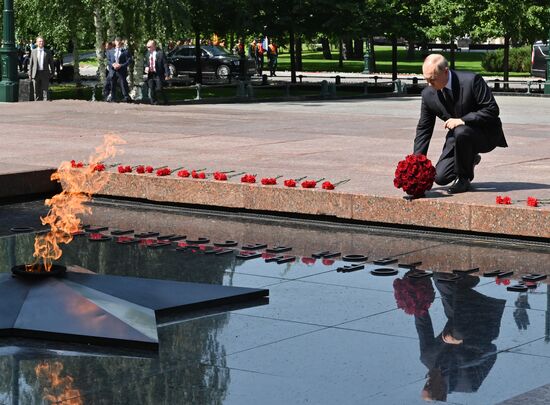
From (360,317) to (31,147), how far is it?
979 cm

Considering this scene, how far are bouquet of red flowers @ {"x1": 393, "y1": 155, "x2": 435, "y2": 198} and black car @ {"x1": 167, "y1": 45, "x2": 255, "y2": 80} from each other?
119ft

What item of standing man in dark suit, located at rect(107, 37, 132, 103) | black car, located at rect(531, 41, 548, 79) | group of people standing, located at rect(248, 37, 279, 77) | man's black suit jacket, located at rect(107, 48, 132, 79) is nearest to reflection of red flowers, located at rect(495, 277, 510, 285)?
standing man in dark suit, located at rect(107, 37, 132, 103)

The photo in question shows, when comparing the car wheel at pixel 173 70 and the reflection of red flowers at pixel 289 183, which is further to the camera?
the car wheel at pixel 173 70

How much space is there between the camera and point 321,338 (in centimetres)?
696

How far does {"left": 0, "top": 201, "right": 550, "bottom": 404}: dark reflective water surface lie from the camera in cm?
586

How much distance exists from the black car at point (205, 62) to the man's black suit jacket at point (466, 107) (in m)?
35.9

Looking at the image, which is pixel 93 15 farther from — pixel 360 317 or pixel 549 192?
pixel 360 317

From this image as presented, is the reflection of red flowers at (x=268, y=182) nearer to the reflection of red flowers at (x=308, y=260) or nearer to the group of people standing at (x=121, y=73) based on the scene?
the reflection of red flowers at (x=308, y=260)

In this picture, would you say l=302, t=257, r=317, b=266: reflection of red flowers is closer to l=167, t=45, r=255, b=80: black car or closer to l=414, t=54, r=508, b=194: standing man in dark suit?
l=414, t=54, r=508, b=194: standing man in dark suit

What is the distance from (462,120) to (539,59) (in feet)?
104

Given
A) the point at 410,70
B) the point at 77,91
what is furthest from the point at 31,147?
the point at 410,70

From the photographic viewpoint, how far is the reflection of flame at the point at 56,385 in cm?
569

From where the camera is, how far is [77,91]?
3428 centimetres

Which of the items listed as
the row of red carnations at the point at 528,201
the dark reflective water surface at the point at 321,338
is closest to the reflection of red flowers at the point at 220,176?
the dark reflective water surface at the point at 321,338
